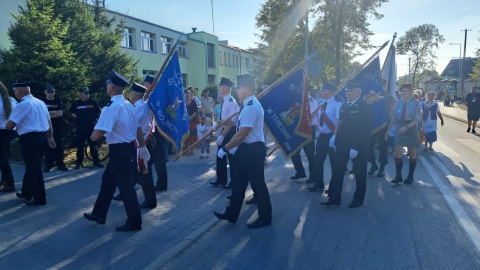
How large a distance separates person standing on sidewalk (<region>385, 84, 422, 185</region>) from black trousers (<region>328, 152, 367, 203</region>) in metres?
1.82

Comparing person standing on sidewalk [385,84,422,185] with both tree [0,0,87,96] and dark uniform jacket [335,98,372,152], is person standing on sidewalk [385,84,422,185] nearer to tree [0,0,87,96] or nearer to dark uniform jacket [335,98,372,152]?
dark uniform jacket [335,98,372,152]

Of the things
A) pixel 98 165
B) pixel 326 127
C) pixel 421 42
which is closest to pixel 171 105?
pixel 326 127

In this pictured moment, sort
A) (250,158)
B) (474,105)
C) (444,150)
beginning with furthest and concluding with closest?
(474,105), (444,150), (250,158)

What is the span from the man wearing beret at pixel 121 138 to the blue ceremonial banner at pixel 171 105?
4.96 feet

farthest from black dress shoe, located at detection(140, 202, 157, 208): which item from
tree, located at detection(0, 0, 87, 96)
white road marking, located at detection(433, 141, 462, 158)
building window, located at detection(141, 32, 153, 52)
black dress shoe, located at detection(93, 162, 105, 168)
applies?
building window, located at detection(141, 32, 153, 52)

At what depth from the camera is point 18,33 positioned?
38.6ft

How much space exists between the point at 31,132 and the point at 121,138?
2310mm

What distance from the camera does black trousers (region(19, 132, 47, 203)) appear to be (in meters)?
6.63

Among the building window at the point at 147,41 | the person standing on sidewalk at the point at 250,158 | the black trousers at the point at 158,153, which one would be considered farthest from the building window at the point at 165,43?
the person standing on sidewalk at the point at 250,158

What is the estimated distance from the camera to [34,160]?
663cm

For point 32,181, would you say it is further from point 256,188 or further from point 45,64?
point 45,64

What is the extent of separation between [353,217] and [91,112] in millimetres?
7052

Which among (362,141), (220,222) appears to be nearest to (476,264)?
(362,141)

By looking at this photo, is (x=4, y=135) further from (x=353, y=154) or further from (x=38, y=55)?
(x=353, y=154)
